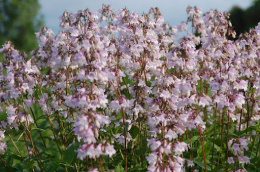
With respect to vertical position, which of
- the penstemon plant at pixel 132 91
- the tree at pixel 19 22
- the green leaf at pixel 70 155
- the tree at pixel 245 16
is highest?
the tree at pixel 19 22

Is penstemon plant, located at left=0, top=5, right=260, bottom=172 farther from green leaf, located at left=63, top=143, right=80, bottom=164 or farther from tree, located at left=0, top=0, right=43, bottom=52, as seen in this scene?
tree, located at left=0, top=0, right=43, bottom=52

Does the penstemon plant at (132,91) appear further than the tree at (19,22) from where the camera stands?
No

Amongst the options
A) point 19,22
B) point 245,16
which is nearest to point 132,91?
point 245,16

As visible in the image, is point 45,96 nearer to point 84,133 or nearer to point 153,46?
point 153,46

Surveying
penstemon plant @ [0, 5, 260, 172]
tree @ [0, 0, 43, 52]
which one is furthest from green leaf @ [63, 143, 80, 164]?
tree @ [0, 0, 43, 52]

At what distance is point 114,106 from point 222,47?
5.29 feet

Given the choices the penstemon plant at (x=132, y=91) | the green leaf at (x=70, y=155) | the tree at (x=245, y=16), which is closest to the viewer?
the penstemon plant at (x=132, y=91)

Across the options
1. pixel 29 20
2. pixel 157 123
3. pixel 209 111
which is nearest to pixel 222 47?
pixel 157 123

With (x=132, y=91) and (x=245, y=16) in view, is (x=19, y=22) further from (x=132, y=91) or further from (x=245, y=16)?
(x=132, y=91)

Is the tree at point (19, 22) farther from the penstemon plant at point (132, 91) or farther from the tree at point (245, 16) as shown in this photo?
the penstemon plant at point (132, 91)

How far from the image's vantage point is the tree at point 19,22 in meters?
43.4

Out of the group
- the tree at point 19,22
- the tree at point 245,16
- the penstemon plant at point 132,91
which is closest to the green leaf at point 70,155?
the penstemon plant at point 132,91

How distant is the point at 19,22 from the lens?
145 feet

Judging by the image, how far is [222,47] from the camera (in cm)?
533
